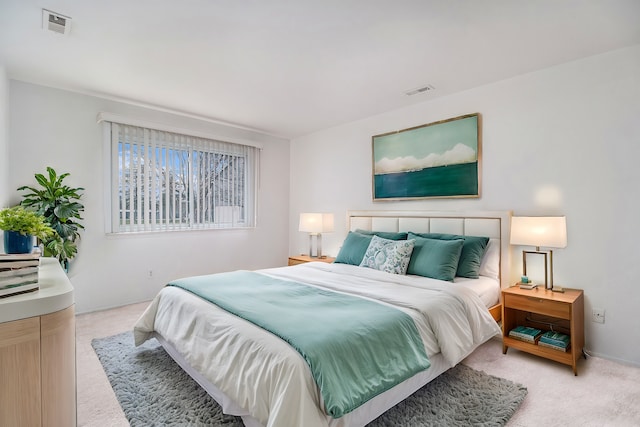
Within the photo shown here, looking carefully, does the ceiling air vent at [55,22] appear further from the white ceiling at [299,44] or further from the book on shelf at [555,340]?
the book on shelf at [555,340]

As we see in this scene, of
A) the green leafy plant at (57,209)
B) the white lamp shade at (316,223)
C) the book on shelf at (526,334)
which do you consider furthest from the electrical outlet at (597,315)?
the green leafy plant at (57,209)

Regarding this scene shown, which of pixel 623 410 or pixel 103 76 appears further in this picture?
pixel 103 76

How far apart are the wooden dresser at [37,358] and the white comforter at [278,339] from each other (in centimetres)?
69

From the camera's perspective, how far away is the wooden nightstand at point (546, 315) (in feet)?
7.92

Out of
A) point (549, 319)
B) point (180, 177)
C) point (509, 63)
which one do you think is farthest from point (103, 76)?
point (549, 319)

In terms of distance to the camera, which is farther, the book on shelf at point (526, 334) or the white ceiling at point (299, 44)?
the book on shelf at point (526, 334)

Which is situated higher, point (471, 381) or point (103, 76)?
point (103, 76)

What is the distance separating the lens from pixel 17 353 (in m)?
1.05

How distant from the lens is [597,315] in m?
2.67

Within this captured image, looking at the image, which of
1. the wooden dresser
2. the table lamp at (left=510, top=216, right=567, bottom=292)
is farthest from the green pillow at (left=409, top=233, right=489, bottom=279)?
the wooden dresser

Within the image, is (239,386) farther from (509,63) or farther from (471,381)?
(509,63)

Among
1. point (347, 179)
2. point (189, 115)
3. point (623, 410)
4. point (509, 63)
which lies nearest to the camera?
point (623, 410)

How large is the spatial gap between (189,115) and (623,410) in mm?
5013

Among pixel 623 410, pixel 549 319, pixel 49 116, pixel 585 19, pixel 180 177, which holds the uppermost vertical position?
pixel 585 19
